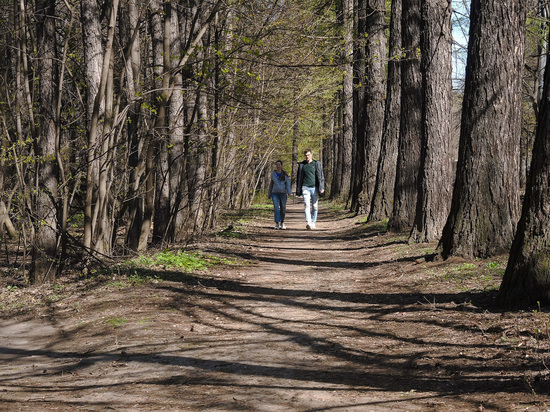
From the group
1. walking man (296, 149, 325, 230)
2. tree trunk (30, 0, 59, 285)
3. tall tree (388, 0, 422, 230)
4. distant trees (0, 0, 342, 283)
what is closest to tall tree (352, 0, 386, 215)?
walking man (296, 149, 325, 230)

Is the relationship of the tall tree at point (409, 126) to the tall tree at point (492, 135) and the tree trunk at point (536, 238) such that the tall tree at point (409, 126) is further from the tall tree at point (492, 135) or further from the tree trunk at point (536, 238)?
the tree trunk at point (536, 238)

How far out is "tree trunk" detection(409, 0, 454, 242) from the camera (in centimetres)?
1126

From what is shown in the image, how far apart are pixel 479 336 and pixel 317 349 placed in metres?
1.49

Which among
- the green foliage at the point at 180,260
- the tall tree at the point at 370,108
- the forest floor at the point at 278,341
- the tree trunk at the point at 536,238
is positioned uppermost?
the tall tree at the point at 370,108

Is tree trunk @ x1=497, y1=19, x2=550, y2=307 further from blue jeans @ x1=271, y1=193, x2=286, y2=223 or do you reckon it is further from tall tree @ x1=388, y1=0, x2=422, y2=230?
blue jeans @ x1=271, y1=193, x2=286, y2=223

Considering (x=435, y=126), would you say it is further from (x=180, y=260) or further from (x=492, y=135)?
(x=180, y=260)

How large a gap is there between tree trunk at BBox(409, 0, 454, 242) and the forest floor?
3.52 feet

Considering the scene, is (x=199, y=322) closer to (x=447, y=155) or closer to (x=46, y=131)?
(x=46, y=131)

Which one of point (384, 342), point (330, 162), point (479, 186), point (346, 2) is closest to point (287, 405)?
point (384, 342)

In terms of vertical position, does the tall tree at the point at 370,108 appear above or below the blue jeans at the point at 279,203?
above

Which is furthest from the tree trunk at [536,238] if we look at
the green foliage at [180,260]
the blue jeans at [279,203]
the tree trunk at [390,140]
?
the blue jeans at [279,203]

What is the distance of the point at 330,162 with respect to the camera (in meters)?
46.8

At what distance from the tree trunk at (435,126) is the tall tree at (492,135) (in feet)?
8.29

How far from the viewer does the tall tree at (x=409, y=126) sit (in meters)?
13.4
